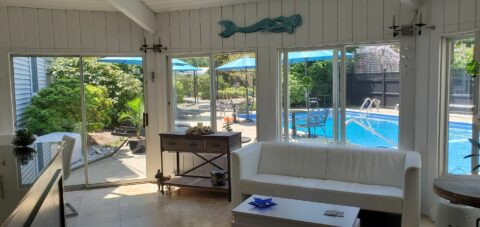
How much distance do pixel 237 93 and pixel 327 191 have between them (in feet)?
6.86

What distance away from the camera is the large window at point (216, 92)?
5227mm

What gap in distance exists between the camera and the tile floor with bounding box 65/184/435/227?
4.00 m

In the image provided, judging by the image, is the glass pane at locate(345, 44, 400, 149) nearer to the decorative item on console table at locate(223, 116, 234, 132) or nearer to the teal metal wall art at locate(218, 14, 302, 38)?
the teal metal wall art at locate(218, 14, 302, 38)

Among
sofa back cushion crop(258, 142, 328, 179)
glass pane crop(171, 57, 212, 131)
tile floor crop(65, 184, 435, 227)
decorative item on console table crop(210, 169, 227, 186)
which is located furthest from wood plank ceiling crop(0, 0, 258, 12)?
tile floor crop(65, 184, 435, 227)

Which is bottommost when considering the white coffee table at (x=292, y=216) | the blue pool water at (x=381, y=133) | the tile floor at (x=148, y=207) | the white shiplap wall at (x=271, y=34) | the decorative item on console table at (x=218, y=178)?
the tile floor at (x=148, y=207)

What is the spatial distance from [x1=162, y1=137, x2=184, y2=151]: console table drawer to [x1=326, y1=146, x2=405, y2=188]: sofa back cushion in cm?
196

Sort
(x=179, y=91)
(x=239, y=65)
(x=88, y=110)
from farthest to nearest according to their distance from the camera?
(x=179, y=91), (x=88, y=110), (x=239, y=65)

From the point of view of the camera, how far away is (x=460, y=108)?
360 cm

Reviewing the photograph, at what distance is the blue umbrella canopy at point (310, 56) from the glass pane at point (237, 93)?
0.55 metres

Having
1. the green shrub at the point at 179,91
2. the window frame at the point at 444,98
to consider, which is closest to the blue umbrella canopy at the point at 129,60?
the green shrub at the point at 179,91

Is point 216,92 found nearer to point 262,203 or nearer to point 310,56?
point 310,56

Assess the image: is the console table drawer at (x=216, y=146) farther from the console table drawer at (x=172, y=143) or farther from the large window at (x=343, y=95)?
the large window at (x=343, y=95)

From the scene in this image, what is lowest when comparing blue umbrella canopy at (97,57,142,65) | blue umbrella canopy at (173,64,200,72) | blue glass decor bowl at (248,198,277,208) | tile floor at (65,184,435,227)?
tile floor at (65,184,435,227)

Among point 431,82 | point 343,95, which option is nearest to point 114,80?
point 343,95
